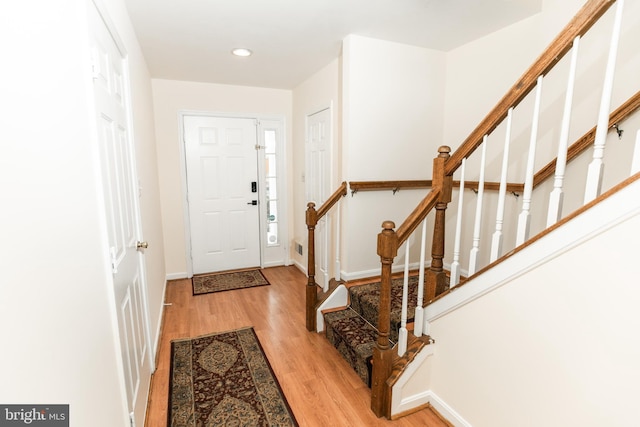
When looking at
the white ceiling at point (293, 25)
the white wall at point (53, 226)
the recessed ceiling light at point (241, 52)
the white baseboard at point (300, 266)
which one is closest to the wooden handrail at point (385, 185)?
the white ceiling at point (293, 25)

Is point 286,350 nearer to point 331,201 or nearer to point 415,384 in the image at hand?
point 415,384

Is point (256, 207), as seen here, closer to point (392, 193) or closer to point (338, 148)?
point (338, 148)

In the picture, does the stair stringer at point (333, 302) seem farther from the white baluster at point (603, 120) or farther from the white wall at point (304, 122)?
the white baluster at point (603, 120)

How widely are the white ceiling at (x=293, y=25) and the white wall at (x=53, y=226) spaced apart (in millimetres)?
1170

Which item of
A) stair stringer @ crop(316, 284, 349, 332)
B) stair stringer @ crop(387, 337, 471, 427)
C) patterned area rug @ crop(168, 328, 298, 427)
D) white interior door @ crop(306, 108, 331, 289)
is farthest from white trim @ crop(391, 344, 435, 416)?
white interior door @ crop(306, 108, 331, 289)

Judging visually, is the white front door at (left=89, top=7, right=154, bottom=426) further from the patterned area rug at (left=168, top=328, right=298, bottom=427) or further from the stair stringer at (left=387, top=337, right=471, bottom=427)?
the stair stringer at (left=387, top=337, right=471, bottom=427)

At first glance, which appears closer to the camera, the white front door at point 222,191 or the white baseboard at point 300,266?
the white front door at point 222,191

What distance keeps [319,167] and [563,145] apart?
2554 mm

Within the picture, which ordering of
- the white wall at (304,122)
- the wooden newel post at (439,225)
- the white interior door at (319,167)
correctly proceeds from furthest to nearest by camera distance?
the white interior door at (319,167) → the white wall at (304,122) → the wooden newel post at (439,225)

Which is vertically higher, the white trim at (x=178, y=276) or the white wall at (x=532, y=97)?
the white wall at (x=532, y=97)

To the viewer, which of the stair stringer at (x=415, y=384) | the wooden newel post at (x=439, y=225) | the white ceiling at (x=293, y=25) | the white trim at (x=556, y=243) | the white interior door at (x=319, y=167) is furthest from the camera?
the white interior door at (x=319, y=167)

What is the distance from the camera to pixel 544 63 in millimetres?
1267

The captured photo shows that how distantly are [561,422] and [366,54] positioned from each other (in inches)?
103

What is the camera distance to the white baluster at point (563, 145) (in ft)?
3.89
